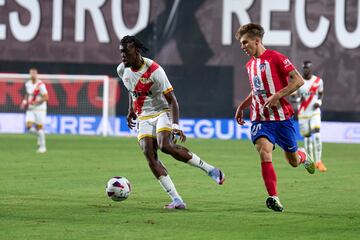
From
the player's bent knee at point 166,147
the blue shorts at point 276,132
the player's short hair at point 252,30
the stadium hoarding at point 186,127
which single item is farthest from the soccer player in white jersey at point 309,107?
the player's bent knee at point 166,147

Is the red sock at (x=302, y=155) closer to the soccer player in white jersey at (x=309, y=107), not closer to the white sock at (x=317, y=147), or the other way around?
the white sock at (x=317, y=147)

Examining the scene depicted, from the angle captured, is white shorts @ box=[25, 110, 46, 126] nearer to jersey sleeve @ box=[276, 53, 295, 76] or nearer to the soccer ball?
the soccer ball

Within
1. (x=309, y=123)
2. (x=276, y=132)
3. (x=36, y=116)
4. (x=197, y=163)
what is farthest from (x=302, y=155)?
(x=36, y=116)

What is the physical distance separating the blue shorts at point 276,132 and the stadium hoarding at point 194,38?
16819 millimetres

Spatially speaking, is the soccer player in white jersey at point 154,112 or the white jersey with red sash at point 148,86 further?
the white jersey with red sash at point 148,86

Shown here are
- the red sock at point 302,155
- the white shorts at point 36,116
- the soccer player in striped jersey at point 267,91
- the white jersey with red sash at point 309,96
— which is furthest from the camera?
the white shorts at point 36,116

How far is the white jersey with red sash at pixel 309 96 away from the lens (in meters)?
21.0

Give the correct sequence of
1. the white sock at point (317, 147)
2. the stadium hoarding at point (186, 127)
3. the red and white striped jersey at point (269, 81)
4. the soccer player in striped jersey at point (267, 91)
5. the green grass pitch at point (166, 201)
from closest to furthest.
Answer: the green grass pitch at point (166, 201) → the soccer player in striped jersey at point (267, 91) → the red and white striped jersey at point (269, 81) → the white sock at point (317, 147) → the stadium hoarding at point (186, 127)

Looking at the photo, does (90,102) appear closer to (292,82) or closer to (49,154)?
(49,154)

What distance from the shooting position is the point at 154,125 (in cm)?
1188

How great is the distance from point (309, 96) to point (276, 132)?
31.3ft

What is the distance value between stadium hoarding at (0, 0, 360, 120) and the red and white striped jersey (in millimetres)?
17000

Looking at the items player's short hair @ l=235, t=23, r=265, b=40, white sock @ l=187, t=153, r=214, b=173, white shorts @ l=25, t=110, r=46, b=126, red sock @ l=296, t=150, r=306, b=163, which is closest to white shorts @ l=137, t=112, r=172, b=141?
white sock @ l=187, t=153, r=214, b=173

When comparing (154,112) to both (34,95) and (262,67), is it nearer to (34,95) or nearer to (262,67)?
(262,67)
